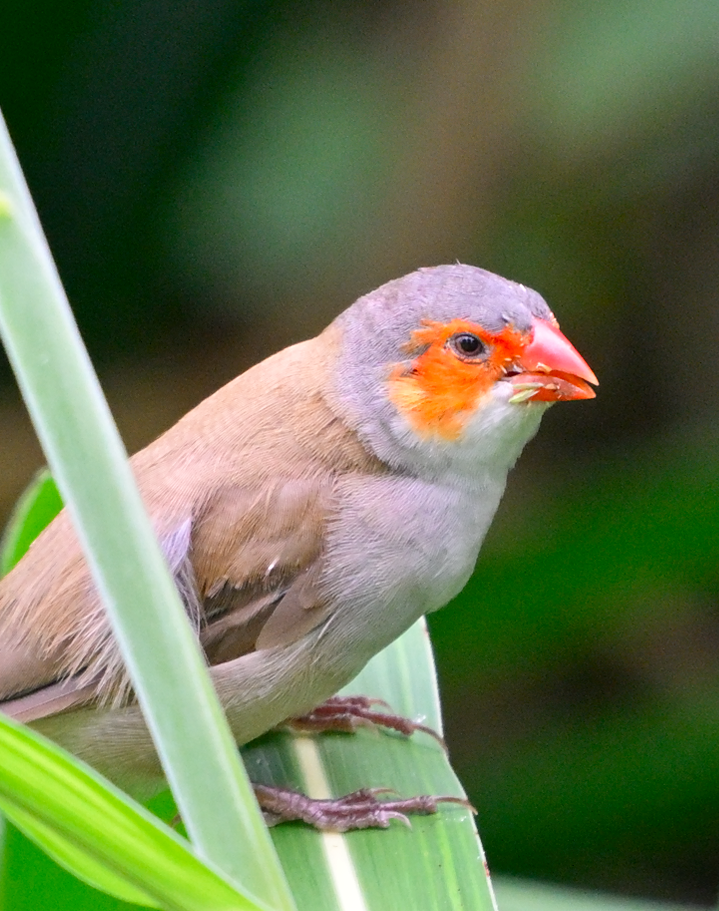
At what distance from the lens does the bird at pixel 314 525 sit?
181cm

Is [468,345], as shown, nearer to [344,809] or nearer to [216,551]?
[216,551]

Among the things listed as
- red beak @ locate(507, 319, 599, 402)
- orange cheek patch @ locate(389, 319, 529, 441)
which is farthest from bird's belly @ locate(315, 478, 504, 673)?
red beak @ locate(507, 319, 599, 402)

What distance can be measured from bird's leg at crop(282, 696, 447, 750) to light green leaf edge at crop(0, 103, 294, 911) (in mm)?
1185

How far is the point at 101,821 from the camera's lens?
932 millimetres

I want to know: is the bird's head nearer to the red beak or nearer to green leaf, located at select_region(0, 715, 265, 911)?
the red beak

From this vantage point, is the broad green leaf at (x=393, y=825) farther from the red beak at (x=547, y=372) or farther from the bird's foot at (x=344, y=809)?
the red beak at (x=547, y=372)

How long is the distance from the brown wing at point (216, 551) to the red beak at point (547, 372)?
304mm

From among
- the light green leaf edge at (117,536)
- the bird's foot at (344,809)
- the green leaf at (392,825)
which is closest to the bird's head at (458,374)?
the green leaf at (392,825)

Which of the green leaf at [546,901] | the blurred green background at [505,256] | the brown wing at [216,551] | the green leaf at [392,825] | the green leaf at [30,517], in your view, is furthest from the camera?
the blurred green background at [505,256]

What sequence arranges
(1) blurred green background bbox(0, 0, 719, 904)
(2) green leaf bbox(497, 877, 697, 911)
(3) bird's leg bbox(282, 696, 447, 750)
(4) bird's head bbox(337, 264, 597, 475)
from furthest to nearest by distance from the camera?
(1) blurred green background bbox(0, 0, 719, 904) < (2) green leaf bbox(497, 877, 697, 911) < (3) bird's leg bbox(282, 696, 447, 750) < (4) bird's head bbox(337, 264, 597, 475)

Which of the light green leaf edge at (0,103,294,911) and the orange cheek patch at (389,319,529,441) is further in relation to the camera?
the orange cheek patch at (389,319,529,441)

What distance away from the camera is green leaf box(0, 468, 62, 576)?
2.00 meters

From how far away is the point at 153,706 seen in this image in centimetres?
95

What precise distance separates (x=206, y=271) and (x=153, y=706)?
2589mm
